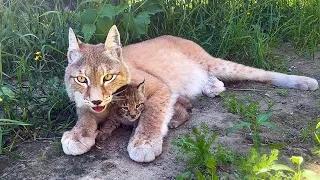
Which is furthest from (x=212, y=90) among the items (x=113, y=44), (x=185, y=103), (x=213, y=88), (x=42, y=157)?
(x=42, y=157)

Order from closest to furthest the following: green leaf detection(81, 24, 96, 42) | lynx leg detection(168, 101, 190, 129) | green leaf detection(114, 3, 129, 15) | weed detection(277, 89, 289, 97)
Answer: lynx leg detection(168, 101, 190, 129), green leaf detection(81, 24, 96, 42), weed detection(277, 89, 289, 97), green leaf detection(114, 3, 129, 15)

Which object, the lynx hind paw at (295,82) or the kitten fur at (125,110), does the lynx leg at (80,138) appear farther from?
the lynx hind paw at (295,82)

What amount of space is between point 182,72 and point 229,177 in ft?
6.17

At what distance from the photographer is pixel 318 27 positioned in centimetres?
580

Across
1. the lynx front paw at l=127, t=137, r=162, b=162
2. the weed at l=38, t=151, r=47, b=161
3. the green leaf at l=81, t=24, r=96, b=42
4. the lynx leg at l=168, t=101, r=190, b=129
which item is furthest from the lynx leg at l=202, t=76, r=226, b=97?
the weed at l=38, t=151, r=47, b=161

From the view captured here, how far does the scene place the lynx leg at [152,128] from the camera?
10.2 ft

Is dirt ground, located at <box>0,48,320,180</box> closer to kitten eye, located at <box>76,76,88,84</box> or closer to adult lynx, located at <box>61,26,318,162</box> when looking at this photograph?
adult lynx, located at <box>61,26,318,162</box>

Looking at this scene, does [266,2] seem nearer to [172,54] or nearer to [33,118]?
[172,54]

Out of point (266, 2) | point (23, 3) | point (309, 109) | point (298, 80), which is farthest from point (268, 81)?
point (23, 3)

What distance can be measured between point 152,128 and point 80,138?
1.77ft

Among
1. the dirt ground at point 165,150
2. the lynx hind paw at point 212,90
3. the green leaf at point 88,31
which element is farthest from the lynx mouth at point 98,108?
the lynx hind paw at point 212,90

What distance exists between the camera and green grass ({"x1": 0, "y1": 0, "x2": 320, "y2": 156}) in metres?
3.74

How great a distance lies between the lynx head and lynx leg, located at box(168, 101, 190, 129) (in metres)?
0.50

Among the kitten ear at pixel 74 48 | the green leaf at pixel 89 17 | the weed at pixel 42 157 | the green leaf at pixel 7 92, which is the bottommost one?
the weed at pixel 42 157
